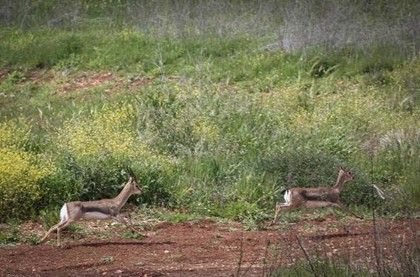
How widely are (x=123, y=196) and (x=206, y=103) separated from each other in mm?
4044

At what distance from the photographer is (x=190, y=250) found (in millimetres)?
10141

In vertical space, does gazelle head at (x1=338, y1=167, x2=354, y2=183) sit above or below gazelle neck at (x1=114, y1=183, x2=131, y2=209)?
below

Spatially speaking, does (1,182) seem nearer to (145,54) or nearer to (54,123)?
(54,123)

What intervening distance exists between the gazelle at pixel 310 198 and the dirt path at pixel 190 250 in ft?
0.89

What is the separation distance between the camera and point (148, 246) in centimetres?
1032

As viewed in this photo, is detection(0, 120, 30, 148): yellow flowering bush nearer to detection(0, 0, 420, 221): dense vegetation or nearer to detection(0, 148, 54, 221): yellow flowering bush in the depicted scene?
detection(0, 0, 420, 221): dense vegetation

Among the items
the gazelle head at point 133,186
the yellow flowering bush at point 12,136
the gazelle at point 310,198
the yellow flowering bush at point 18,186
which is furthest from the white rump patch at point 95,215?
the yellow flowering bush at point 12,136

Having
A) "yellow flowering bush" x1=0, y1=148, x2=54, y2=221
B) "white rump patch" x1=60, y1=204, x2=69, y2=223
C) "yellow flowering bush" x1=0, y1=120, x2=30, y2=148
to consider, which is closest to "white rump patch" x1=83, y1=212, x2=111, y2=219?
"white rump patch" x1=60, y1=204, x2=69, y2=223

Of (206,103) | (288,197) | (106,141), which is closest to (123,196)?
(106,141)

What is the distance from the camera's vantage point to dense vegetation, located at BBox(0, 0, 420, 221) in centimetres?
1222

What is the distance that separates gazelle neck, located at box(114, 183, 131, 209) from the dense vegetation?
0.85 m

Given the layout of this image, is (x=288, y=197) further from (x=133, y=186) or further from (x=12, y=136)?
(x=12, y=136)

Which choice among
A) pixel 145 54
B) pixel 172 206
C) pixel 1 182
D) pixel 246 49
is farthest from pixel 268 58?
pixel 1 182

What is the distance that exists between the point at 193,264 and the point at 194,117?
16.1ft
